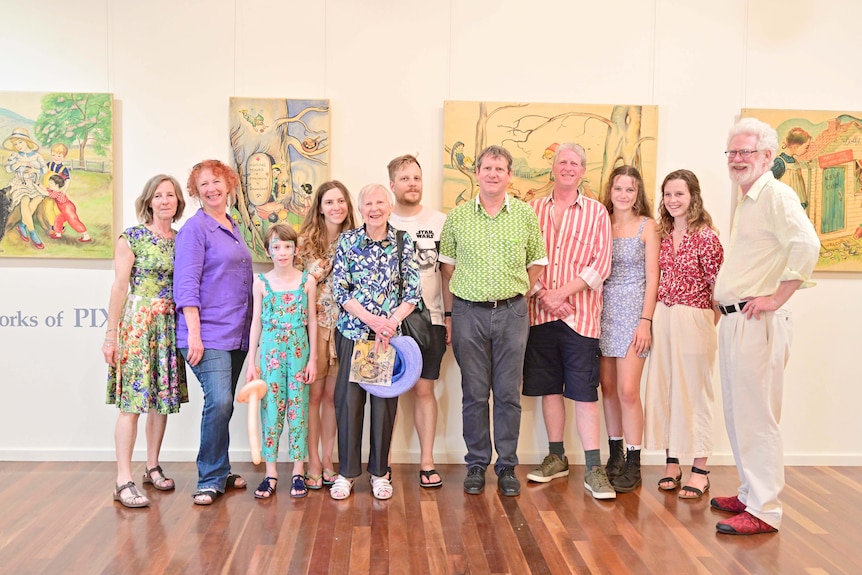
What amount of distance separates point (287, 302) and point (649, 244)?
71.0 inches

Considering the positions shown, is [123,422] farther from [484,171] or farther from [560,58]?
[560,58]

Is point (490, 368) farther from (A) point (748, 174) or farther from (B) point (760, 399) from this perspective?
(A) point (748, 174)

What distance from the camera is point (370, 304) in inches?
127

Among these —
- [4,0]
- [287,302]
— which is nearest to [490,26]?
[287,302]

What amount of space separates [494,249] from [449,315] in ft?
1.69

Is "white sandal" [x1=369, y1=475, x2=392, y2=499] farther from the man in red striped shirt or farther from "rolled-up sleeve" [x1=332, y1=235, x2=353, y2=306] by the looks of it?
"rolled-up sleeve" [x1=332, y1=235, x2=353, y2=306]

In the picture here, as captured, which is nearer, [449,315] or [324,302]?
[324,302]

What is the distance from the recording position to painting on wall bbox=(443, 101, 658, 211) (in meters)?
3.80

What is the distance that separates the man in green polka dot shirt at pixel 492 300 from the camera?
10.7ft

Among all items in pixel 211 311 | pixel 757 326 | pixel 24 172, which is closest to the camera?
pixel 757 326

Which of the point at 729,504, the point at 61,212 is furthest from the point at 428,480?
the point at 61,212

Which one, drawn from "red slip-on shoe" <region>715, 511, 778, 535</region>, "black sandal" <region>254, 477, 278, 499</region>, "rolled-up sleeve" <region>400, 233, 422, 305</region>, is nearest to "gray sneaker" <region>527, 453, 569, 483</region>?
"red slip-on shoe" <region>715, 511, 778, 535</region>

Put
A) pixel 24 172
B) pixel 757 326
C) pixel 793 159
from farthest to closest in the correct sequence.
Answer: pixel 793 159 < pixel 24 172 < pixel 757 326

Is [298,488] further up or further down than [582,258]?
further down
